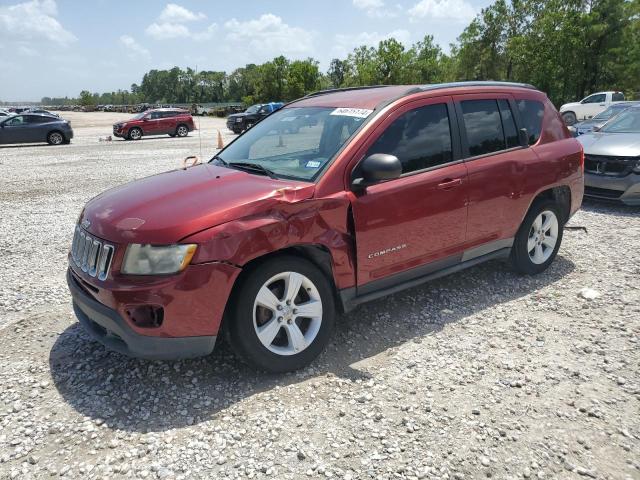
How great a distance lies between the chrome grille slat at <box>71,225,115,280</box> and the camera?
9.97 ft

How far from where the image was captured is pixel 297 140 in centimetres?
414

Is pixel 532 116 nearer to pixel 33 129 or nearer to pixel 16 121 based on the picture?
pixel 33 129

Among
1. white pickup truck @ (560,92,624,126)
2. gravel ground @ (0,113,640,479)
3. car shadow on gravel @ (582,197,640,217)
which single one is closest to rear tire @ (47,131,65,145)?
gravel ground @ (0,113,640,479)

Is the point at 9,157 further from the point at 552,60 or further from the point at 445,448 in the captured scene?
the point at 552,60

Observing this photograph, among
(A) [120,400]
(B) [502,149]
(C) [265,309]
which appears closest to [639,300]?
(B) [502,149]

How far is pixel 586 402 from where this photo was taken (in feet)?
10.1

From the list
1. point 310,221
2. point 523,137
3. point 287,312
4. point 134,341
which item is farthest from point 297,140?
point 523,137

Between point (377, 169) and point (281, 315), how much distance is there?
1184 mm

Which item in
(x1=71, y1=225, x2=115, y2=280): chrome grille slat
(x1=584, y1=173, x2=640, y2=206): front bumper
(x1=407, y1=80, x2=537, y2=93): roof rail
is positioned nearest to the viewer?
(x1=71, y1=225, x2=115, y2=280): chrome grille slat

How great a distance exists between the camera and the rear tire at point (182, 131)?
90.4 feet

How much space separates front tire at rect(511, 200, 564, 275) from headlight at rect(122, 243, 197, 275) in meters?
3.37

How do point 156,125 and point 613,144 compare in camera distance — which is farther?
point 156,125

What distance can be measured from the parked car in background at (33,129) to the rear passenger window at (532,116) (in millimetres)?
22761

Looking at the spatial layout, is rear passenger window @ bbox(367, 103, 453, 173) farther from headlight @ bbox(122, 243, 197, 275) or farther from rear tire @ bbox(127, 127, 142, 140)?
rear tire @ bbox(127, 127, 142, 140)
